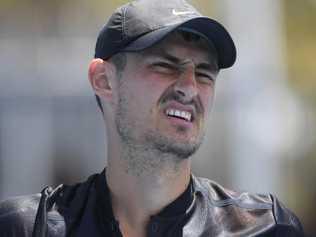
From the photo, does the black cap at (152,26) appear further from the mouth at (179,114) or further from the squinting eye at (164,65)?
the mouth at (179,114)

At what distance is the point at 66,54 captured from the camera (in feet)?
9.84

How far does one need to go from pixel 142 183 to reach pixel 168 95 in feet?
0.90

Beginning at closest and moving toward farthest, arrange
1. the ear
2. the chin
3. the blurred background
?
the chin, the ear, the blurred background

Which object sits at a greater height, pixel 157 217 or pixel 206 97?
pixel 206 97

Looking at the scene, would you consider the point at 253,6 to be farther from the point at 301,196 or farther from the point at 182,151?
the point at 182,151

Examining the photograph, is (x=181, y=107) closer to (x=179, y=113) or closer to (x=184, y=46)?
(x=179, y=113)

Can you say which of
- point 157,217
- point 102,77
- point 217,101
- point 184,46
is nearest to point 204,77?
point 184,46

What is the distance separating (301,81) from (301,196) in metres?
0.60

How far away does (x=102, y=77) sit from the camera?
1.88m

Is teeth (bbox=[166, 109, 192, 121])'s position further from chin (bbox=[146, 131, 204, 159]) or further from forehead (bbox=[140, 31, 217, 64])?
forehead (bbox=[140, 31, 217, 64])

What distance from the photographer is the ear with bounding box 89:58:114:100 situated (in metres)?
1.85

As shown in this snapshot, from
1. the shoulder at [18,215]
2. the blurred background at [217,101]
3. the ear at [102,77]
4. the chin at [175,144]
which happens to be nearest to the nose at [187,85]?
the chin at [175,144]

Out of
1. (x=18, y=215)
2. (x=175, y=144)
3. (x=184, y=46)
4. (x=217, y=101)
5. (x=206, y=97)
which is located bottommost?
(x=18, y=215)

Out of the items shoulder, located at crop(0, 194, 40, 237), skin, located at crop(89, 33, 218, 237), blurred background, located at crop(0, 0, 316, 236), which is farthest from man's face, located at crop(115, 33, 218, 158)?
blurred background, located at crop(0, 0, 316, 236)
